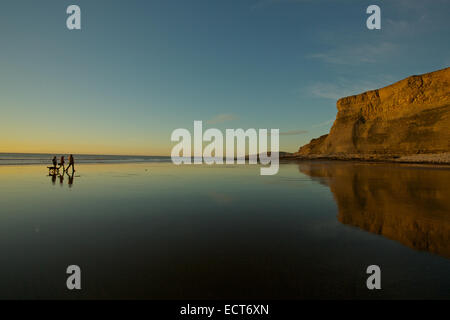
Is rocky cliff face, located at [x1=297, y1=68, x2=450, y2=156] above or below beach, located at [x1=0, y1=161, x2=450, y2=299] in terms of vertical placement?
above

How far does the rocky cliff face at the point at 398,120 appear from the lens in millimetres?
64062

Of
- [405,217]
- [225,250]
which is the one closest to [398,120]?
[405,217]

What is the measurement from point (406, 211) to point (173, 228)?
25.7ft

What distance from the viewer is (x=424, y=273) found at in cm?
383

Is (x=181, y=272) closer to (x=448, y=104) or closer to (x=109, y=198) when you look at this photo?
(x=109, y=198)

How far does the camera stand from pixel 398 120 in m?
75.8

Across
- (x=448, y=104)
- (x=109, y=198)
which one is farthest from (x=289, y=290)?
(x=448, y=104)

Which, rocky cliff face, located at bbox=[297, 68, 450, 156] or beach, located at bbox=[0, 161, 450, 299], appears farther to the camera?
rocky cliff face, located at bbox=[297, 68, 450, 156]

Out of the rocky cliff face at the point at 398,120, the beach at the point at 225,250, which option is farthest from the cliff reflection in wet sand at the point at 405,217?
the rocky cliff face at the point at 398,120

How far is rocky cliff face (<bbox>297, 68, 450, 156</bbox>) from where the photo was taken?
210 feet

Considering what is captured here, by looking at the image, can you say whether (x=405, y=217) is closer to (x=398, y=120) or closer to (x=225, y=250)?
(x=225, y=250)

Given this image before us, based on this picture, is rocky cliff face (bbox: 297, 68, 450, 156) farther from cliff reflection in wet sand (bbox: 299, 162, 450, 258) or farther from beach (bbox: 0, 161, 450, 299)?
beach (bbox: 0, 161, 450, 299)

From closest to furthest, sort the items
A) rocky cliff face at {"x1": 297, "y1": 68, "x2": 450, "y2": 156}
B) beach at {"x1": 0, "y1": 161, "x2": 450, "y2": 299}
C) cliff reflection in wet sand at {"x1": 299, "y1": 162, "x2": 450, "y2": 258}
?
beach at {"x1": 0, "y1": 161, "x2": 450, "y2": 299}, cliff reflection in wet sand at {"x1": 299, "y1": 162, "x2": 450, "y2": 258}, rocky cliff face at {"x1": 297, "y1": 68, "x2": 450, "y2": 156}

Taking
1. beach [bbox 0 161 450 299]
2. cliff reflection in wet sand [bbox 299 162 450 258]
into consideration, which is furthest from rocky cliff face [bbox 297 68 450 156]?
beach [bbox 0 161 450 299]
